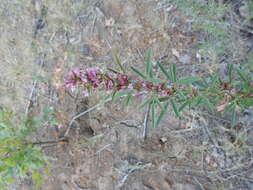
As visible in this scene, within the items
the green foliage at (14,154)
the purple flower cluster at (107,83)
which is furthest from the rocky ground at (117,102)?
the purple flower cluster at (107,83)

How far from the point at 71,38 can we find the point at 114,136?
1.78 meters

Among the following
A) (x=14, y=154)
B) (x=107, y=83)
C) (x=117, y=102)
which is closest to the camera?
(x=107, y=83)

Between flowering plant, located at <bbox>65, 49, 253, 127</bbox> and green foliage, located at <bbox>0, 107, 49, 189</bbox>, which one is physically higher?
flowering plant, located at <bbox>65, 49, 253, 127</bbox>

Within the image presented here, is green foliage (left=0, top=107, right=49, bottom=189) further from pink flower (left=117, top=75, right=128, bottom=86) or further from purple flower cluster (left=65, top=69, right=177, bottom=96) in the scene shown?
pink flower (left=117, top=75, right=128, bottom=86)

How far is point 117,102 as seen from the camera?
3.55 m

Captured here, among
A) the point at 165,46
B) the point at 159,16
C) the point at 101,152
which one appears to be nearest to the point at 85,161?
the point at 101,152

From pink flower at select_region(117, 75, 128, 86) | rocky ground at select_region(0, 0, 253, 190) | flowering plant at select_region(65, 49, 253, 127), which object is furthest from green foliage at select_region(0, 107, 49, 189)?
pink flower at select_region(117, 75, 128, 86)

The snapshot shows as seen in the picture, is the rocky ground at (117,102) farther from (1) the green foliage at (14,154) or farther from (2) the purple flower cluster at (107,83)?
(2) the purple flower cluster at (107,83)

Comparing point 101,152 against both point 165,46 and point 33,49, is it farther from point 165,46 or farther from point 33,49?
point 33,49

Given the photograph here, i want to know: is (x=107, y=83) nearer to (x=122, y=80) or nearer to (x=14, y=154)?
(x=122, y=80)

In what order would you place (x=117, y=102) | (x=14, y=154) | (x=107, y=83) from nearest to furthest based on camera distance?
(x=107, y=83)
(x=14, y=154)
(x=117, y=102)

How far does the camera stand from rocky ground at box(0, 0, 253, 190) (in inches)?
120

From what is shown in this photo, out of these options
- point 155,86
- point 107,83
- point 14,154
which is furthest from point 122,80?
point 14,154

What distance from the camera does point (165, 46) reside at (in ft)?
11.3
